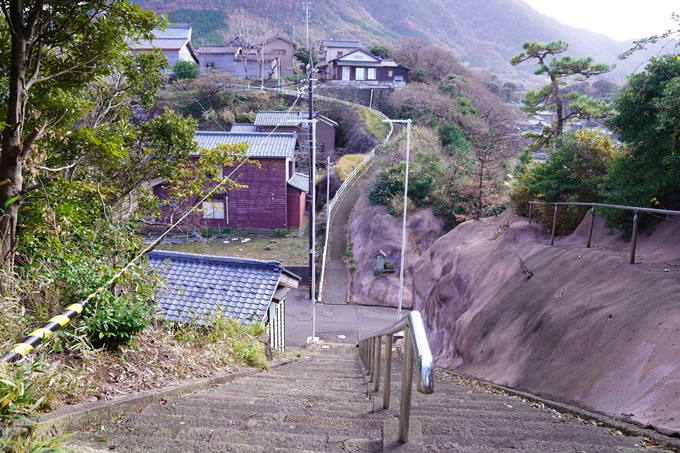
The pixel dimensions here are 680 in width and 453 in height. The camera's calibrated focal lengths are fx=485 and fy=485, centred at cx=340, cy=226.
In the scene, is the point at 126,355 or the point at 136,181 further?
the point at 136,181

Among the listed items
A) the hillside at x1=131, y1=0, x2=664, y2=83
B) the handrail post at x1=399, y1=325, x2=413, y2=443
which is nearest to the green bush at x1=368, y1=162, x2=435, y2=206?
the handrail post at x1=399, y1=325, x2=413, y2=443

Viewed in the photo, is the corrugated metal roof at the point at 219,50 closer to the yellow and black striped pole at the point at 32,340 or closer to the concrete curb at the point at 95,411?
the concrete curb at the point at 95,411

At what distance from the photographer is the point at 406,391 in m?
2.81

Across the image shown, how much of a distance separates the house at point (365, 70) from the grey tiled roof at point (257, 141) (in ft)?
84.6

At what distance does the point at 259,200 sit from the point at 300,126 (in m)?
11.5

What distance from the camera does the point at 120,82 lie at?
27.1 feet

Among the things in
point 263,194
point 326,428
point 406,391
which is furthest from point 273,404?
point 263,194

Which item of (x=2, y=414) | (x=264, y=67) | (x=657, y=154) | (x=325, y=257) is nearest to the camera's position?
(x=2, y=414)

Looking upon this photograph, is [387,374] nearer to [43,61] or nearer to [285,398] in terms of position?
[285,398]

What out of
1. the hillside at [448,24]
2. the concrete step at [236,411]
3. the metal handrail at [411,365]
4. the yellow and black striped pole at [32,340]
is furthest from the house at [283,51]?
the metal handrail at [411,365]

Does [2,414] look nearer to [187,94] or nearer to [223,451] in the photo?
[223,451]

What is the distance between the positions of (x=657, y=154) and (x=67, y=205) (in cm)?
829

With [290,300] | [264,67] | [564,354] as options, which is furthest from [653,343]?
[264,67]

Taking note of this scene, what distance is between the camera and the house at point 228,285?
1099 centimetres
